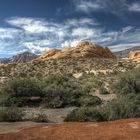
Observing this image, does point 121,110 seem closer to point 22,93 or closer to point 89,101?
point 89,101

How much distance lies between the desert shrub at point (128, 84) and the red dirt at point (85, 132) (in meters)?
15.3

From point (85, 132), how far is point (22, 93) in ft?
54.1

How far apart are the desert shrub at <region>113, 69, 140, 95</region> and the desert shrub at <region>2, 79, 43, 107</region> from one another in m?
7.13

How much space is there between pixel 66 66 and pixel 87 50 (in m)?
32.8

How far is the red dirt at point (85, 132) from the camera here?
1293 cm

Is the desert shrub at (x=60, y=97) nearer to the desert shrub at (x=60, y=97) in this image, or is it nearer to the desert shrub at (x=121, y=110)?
the desert shrub at (x=60, y=97)

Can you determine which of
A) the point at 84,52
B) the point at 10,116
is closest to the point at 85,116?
the point at 10,116

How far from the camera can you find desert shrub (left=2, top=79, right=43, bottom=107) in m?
27.7

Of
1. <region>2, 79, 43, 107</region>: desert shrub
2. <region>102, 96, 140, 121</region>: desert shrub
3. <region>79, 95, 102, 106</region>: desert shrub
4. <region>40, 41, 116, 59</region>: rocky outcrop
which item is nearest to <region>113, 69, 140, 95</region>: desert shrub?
<region>79, 95, 102, 106</region>: desert shrub

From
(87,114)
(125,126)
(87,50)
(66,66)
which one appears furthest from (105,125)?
(87,50)

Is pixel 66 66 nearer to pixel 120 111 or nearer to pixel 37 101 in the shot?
pixel 37 101

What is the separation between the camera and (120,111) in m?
20.3

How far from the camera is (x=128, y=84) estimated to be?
30781 millimetres

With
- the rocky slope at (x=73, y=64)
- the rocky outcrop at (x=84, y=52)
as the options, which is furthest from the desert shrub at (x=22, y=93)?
the rocky outcrop at (x=84, y=52)
